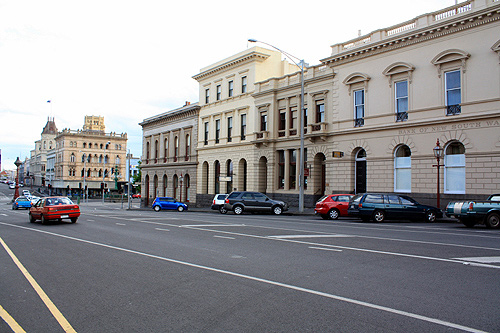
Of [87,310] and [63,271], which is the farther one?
[63,271]

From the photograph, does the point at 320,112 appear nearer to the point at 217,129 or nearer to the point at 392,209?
the point at 217,129

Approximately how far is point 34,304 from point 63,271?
2599mm

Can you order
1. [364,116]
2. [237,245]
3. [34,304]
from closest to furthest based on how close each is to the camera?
[34,304], [237,245], [364,116]

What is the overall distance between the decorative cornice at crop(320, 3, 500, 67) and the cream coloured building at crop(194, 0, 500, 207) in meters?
0.06

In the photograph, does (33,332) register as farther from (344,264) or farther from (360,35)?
(360,35)

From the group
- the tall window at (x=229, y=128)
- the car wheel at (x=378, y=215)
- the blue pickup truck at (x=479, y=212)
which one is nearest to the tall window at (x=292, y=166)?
the tall window at (x=229, y=128)

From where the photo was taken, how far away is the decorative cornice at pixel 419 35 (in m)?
25.3

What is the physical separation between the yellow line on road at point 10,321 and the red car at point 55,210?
16.4 meters

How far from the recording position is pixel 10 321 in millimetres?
5797

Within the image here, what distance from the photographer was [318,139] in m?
35.2

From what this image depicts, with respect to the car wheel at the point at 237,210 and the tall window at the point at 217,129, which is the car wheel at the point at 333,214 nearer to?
the car wheel at the point at 237,210

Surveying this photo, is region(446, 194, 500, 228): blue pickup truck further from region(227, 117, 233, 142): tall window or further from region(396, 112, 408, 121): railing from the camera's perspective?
region(227, 117, 233, 142): tall window

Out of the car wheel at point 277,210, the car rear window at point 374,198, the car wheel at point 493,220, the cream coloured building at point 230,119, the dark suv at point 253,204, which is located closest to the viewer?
the car wheel at point 493,220

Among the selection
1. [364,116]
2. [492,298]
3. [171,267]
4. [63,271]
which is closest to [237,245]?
[171,267]
